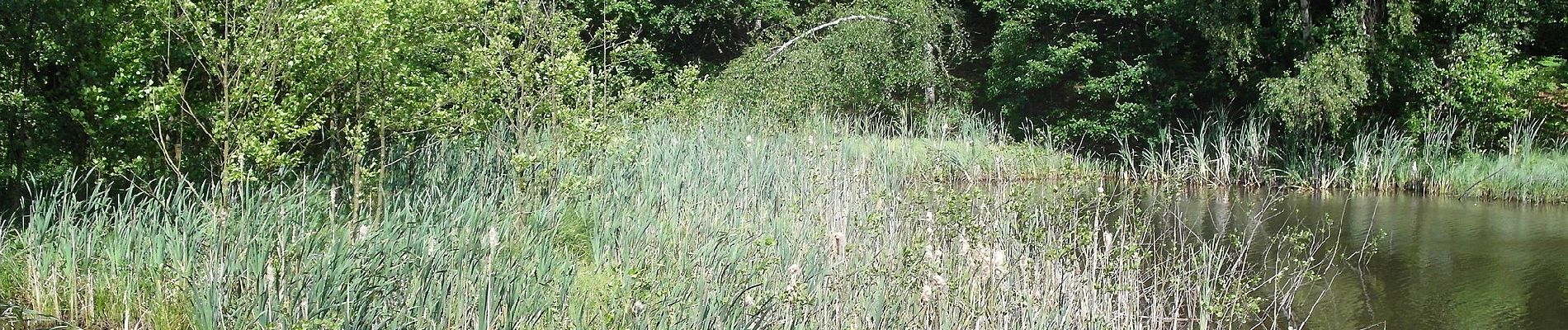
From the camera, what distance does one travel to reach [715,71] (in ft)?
81.7

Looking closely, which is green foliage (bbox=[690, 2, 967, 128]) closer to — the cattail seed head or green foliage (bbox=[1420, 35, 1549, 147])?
green foliage (bbox=[1420, 35, 1549, 147])

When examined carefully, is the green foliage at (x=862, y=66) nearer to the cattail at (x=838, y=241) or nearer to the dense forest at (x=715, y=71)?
the dense forest at (x=715, y=71)

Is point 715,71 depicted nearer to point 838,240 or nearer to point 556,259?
point 556,259

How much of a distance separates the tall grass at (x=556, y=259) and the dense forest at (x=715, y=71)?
334mm

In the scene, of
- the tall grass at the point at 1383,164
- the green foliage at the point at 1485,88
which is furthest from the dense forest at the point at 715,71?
the tall grass at the point at 1383,164

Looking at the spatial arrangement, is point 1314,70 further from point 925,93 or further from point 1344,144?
point 925,93

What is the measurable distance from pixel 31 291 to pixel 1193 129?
1494 centimetres

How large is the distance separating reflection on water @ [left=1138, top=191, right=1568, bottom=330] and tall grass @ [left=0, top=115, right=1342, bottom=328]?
2.34 ft

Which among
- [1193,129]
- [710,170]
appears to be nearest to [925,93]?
[1193,129]

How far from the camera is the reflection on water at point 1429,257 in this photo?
7.15m

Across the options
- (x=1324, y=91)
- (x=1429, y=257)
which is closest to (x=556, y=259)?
(x=1429, y=257)

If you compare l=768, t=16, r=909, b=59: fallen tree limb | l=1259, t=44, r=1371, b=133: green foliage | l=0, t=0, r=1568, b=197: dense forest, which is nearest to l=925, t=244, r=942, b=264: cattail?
l=0, t=0, r=1568, b=197: dense forest

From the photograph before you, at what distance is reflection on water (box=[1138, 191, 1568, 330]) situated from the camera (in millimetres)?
7152

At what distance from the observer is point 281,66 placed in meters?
6.09
